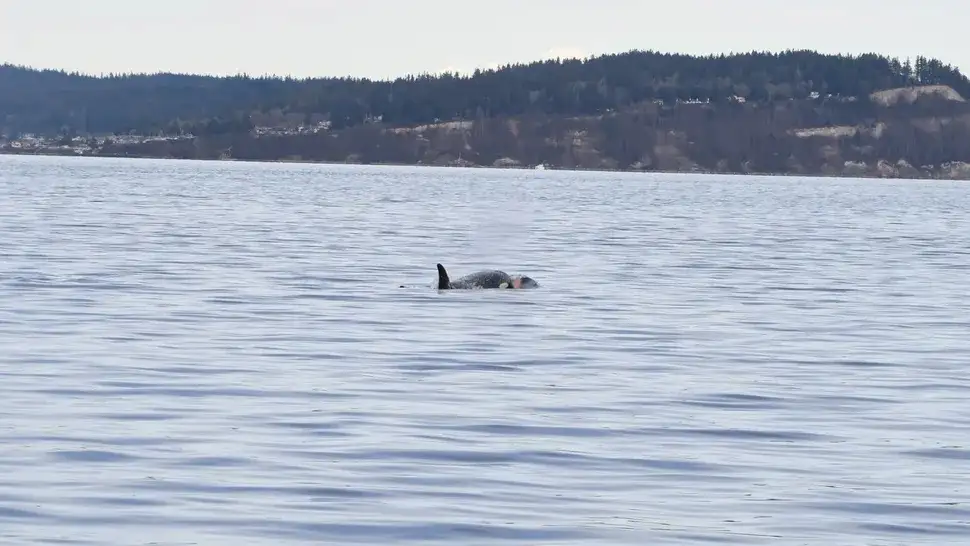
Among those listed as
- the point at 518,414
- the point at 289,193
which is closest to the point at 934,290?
the point at 518,414

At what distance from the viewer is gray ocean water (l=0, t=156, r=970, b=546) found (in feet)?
45.0

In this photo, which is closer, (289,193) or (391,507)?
(391,507)

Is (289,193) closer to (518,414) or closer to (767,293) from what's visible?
(767,293)

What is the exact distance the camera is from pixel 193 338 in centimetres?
2639

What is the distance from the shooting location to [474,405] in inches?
780

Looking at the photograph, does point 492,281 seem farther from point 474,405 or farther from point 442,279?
point 474,405

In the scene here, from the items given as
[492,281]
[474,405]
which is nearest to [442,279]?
[492,281]

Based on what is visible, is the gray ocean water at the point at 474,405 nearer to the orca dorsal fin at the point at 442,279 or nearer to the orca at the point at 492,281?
the orca dorsal fin at the point at 442,279

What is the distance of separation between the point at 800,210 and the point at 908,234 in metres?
40.3

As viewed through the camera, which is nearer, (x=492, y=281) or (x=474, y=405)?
(x=474, y=405)

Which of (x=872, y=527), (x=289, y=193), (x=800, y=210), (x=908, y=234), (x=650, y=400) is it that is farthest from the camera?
(x=289, y=193)

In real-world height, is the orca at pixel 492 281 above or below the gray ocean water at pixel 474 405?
below

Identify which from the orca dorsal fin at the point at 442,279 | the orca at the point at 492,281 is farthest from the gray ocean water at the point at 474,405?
the orca at the point at 492,281

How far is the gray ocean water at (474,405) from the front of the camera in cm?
1371
